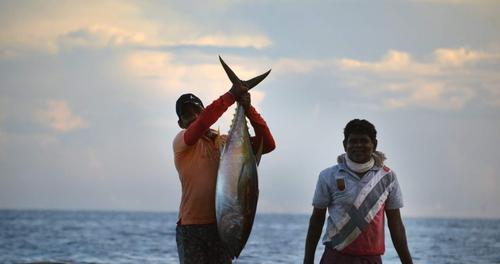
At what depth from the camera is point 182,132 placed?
575cm

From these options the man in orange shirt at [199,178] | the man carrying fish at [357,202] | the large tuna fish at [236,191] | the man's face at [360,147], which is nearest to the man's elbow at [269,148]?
the man in orange shirt at [199,178]

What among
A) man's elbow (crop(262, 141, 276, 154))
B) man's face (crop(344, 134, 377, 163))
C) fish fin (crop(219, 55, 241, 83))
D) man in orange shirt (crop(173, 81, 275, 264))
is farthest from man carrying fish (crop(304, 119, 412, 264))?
fish fin (crop(219, 55, 241, 83))

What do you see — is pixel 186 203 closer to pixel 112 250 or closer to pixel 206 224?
pixel 206 224

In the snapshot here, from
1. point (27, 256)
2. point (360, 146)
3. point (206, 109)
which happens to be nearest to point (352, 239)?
point (360, 146)

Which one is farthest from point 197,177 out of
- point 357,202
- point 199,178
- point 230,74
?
point 357,202

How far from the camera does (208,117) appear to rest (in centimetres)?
547

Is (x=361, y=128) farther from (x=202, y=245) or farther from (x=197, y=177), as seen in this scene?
(x=202, y=245)

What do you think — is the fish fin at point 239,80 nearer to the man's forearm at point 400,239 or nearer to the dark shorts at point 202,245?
the dark shorts at point 202,245

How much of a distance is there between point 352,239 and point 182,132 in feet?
4.72

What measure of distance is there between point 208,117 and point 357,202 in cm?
125

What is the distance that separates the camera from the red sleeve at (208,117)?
5.46m

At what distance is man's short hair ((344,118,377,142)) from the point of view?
19.1ft

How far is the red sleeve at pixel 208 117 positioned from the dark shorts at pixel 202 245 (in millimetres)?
653

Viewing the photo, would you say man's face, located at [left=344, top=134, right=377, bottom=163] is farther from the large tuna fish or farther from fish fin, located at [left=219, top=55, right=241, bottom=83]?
fish fin, located at [left=219, top=55, right=241, bottom=83]
